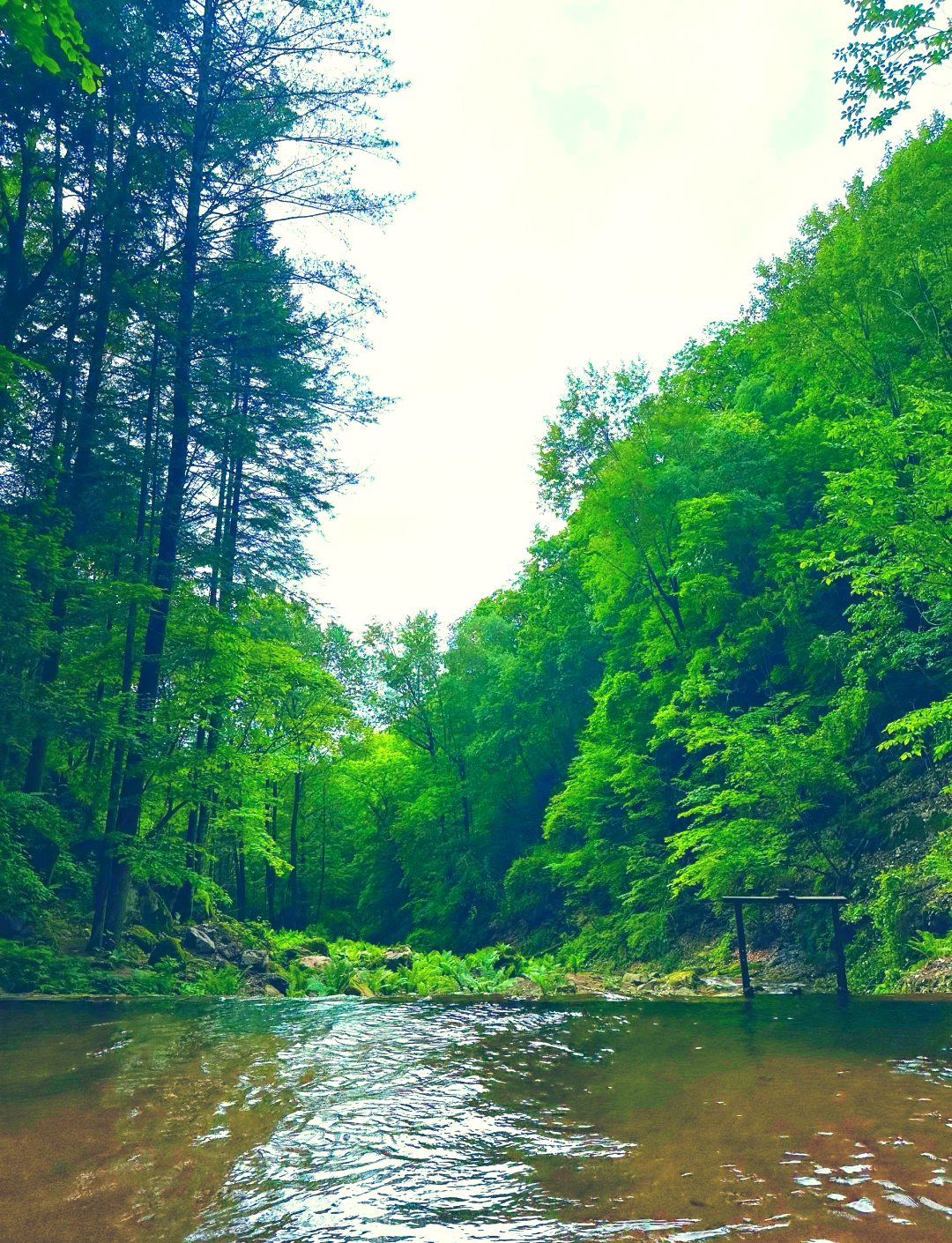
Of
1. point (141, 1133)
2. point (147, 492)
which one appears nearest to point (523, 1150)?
point (141, 1133)

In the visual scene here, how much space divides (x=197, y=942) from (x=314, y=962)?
2742 mm

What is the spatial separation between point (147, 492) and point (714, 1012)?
41.5ft

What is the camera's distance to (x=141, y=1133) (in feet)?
13.7

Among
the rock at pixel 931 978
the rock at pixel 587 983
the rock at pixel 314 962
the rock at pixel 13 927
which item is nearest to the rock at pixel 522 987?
the rock at pixel 587 983

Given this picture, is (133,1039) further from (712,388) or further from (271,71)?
(712,388)

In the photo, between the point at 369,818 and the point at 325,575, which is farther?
the point at 369,818

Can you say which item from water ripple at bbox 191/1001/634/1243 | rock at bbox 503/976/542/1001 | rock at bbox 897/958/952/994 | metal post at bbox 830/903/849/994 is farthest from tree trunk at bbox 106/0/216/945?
rock at bbox 897/958/952/994

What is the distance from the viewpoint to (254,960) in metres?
15.0

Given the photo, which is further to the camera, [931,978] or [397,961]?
[397,961]

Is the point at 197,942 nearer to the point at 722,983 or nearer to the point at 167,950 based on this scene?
the point at 167,950

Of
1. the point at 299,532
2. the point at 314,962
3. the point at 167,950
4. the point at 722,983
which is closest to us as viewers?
the point at 722,983

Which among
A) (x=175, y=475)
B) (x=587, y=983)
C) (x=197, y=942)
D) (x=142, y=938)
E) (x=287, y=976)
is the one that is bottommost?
(x=587, y=983)

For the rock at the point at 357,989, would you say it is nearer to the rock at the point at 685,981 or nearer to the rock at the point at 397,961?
the rock at the point at 397,961

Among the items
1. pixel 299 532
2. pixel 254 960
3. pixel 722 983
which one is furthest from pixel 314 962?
pixel 299 532
